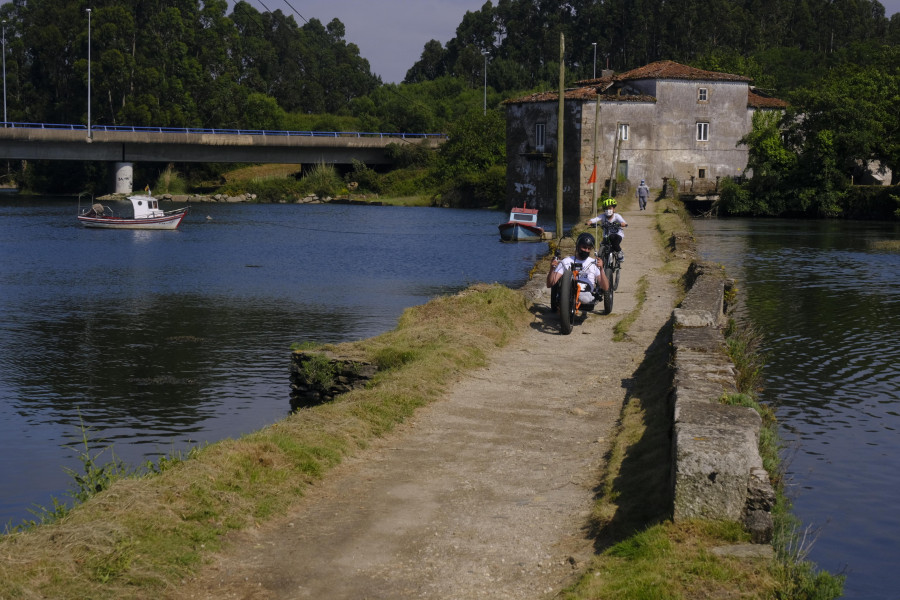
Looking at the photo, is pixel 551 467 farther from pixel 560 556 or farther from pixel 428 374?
pixel 428 374

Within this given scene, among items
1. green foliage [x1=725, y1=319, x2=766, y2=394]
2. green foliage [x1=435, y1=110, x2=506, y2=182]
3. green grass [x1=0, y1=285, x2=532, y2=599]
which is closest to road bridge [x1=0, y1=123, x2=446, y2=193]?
green foliage [x1=435, y1=110, x2=506, y2=182]

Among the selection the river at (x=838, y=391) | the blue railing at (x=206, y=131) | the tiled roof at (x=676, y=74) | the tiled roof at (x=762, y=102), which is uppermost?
the tiled roof at (x=676, y=74)

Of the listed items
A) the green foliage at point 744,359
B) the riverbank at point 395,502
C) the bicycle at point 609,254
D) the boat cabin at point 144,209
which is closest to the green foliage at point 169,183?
the boat cabin at point 144,209

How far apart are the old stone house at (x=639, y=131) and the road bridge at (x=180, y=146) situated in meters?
25.8

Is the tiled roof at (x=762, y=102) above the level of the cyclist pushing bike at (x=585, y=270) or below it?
above

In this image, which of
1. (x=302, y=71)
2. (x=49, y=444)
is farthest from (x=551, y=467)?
(x=302, y=71)

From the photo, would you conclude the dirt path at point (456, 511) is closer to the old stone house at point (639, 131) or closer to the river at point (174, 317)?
the river at point (174, 317)

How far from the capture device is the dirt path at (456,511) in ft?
24.7

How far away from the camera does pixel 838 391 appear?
61.3ft

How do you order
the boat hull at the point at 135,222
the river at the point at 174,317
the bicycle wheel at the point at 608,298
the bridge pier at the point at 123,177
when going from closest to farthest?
the river at the point at 174,317
the bicycle wheel at the point at 608,298
the boat hull at the point at 135,222
the bridge pier at the point at 123,177

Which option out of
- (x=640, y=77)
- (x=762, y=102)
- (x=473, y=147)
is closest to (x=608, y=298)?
(x=640, y=77)

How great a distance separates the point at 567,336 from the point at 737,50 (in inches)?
4378

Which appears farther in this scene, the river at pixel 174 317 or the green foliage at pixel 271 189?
the green foliage at pixel 271 189

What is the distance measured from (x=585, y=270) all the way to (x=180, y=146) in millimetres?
73151
